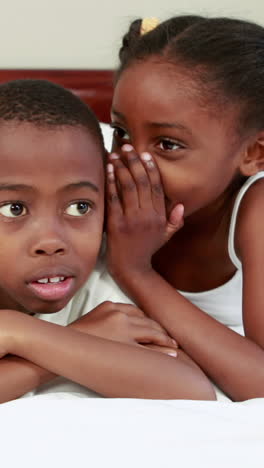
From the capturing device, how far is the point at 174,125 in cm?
128

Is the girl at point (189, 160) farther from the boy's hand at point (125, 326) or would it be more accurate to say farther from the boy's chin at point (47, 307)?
the boy's chin at point (47, 307)

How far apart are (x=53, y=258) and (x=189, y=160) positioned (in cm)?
36

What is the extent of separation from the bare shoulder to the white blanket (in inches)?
17.4

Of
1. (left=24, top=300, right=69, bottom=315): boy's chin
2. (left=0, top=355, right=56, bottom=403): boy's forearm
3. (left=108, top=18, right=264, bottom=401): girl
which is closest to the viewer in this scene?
(left=0, top=355, right=56, bottom=403): boy's forearm

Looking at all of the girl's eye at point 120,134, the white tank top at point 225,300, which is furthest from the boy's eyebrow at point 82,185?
the white tank top at point 225,300

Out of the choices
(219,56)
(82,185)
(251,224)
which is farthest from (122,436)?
(219,56)

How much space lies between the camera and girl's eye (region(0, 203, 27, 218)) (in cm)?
109

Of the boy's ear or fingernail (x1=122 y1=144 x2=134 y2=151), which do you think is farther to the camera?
the boy's ear

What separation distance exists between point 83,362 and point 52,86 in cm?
45

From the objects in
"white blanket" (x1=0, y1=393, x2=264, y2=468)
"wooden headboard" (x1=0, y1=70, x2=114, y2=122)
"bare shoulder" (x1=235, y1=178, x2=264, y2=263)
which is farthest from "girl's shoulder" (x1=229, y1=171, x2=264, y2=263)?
"wooden headboard" (x1=0, y1=70, x2=114, y2=122)

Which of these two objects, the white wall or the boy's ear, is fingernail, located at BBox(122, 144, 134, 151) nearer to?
the boy's ear

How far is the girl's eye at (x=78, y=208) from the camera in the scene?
3.70 feet

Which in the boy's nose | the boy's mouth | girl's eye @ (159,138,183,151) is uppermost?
girl's eye @ (159,138,183,151)

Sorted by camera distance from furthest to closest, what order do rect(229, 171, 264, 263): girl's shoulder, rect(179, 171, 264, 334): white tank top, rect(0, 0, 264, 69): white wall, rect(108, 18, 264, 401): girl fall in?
rect(0, 0, 264, 69): white wall, rect(179, 171, 264, 334): white tank top, rect(229, 171, 264, 263): girl's shoulder, rect(108, 18, 264, 401): girl
